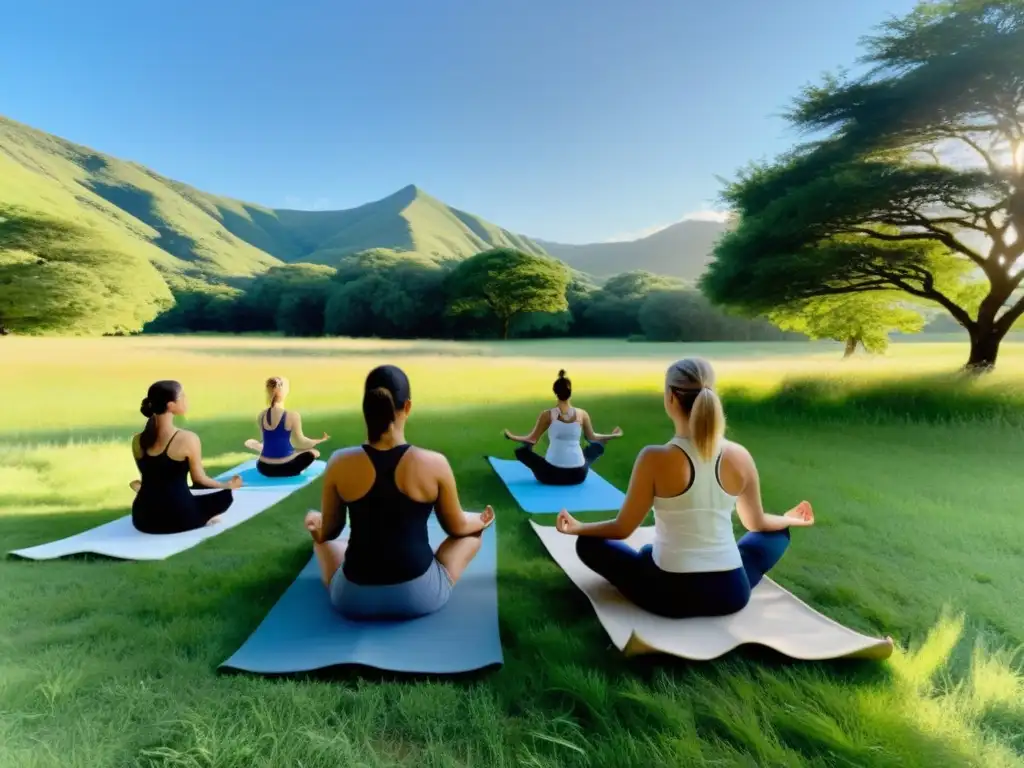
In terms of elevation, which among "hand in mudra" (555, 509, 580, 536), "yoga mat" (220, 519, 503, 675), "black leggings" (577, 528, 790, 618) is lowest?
"yoga mat" (220, 519, 503, 675)

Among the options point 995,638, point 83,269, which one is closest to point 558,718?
point 995,638

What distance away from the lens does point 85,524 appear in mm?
3084

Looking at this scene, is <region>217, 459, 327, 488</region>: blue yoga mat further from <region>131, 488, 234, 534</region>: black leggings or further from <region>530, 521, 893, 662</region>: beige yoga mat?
<region>530, 521, 893, 662</region>: beige yoga mat

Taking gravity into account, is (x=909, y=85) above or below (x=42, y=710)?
above

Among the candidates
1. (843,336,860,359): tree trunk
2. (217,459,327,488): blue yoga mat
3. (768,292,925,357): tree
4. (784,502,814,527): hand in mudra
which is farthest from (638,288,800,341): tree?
(784,502,814,527): hand in mudra

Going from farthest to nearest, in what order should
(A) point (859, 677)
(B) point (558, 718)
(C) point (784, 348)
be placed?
(C) point (784, 348) → (A) point (859, 677) → (B) point (558, 718)

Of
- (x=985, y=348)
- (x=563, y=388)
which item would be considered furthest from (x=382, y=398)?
(x=985, y=348)

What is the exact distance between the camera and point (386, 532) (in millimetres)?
1741

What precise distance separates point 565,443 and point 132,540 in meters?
2.56

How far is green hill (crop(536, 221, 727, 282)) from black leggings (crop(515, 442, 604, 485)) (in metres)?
3.84

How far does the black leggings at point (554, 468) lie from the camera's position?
388 centimetres

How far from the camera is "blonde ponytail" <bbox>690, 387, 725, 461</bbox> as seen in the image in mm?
1647

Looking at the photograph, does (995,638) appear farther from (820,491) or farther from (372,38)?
(372,38)

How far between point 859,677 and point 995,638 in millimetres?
729
